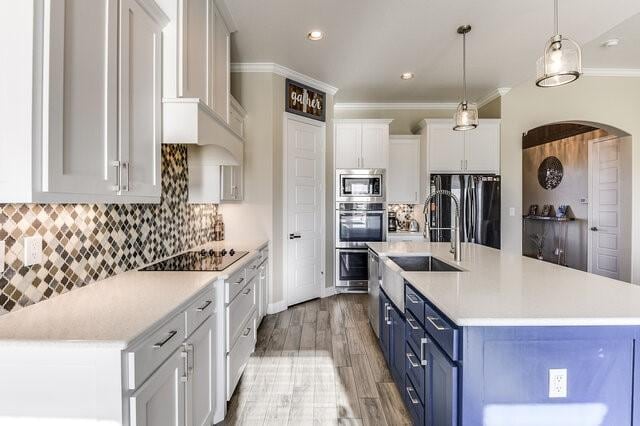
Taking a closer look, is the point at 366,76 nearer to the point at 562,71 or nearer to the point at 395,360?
the point at 562,71

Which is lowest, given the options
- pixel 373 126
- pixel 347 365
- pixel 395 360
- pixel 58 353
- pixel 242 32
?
pixel 347 365

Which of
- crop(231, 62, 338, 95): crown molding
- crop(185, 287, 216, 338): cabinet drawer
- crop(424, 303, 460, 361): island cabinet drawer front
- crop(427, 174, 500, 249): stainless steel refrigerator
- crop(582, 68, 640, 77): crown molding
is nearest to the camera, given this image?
crop(424, 303, 460, 361): island cabinet drawer front

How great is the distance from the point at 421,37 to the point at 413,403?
10.9 ft

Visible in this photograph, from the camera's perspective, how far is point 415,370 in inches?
74.1

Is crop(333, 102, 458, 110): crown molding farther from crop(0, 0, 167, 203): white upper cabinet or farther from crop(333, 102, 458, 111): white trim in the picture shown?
crop(0, 0, 167, 203): white upper cabinet

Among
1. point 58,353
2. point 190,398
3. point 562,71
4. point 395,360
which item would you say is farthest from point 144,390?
point 562,71

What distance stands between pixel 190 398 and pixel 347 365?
1533 mm

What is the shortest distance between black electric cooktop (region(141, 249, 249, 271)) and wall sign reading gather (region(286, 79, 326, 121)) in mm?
2294

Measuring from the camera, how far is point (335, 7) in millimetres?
2955

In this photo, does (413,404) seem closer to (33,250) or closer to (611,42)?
(33,250)

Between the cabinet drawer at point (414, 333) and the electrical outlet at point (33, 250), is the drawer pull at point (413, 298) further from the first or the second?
the electrical outlet at point (33, 250)

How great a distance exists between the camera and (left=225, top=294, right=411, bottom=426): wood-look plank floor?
2129mm

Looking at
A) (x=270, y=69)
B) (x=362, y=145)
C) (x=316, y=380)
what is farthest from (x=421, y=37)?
(x=316, y=380)

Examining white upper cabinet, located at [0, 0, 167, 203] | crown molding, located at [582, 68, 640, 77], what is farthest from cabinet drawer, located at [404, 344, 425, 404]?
crown molding, located at [582, 68, 640, 77]
